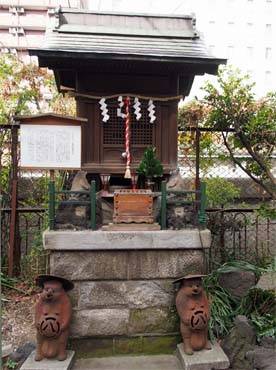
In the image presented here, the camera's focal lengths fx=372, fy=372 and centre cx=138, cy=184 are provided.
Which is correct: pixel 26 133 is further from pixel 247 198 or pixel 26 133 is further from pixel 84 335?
pixel 247 198

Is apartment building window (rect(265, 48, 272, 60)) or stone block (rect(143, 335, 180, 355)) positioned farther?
apartment building window (rect(265, 48, 272, 60))

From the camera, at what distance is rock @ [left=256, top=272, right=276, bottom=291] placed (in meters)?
5.61

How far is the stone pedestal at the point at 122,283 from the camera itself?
4438mm

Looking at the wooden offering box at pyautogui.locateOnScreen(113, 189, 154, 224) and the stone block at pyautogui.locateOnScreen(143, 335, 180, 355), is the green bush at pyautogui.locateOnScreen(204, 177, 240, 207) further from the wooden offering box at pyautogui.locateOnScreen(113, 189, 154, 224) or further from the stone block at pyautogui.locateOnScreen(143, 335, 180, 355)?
the stone block at pyautogui.locateOnScreen(143, 335, 180, 355)

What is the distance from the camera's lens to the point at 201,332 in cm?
420

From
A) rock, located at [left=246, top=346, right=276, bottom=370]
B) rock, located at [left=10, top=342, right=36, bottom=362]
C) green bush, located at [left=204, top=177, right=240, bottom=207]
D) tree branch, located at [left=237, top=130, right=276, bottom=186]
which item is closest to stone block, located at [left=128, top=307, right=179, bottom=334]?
rock, located at [left=246, top=346, right=276, bottom=370]

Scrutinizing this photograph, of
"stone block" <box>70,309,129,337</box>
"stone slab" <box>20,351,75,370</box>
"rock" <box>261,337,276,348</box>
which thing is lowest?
"stone slab" <box>20,351,75,370</box>

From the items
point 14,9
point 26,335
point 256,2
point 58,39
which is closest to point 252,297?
point 26,335

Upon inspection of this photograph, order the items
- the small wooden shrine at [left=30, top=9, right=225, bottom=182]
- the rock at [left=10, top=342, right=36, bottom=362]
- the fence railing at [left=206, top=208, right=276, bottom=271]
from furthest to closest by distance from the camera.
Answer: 1. the fence railing at [left=206, top=208, right=276, bottom=271]
2. the small wooden shrine at [left=30, top=9, right=225, bottom=182]
3. the rock at [left=10, top=342, right=36, bottom=362]

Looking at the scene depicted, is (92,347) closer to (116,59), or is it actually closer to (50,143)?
(50,143)

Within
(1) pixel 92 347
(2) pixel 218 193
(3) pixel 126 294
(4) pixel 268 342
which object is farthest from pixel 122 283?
(2) pixel 218 193

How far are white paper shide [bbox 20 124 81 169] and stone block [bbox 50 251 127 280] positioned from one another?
108cm

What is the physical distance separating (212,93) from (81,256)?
3498 millimetres

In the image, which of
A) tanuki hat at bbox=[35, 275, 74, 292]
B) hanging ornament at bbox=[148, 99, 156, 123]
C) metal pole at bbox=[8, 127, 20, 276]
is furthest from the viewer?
metal pole at bbox=[8, 127, 20, 276]
